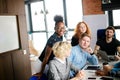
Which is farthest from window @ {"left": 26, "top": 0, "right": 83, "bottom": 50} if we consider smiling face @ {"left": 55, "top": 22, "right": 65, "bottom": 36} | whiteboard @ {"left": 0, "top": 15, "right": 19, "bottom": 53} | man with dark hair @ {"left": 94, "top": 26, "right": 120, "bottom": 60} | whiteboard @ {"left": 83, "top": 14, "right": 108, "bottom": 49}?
smiling face @ {"left": 55, "top": 22, "right": 65, "bottom": 36}

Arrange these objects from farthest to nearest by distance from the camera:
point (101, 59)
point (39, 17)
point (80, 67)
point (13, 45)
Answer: point (39, 17) < point (13, 45) < point (101, 59) < point (80, 67)

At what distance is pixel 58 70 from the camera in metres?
2.08

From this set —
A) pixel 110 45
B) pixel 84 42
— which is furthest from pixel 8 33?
pixel 110 45

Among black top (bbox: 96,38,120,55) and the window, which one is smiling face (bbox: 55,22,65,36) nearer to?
black top (bbox: 96,38,120,55)

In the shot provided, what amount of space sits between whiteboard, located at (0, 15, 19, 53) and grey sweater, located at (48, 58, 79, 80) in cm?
174

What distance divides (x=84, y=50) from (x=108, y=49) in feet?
→ 2.88

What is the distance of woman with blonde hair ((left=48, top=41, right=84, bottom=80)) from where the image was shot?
6.63 feet

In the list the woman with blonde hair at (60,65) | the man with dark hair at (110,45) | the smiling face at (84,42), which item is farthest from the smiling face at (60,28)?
the man with dark hair at (110,45)

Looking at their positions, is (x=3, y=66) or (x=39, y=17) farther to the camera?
(x=39, y=17)

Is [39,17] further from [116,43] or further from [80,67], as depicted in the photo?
[80,67]

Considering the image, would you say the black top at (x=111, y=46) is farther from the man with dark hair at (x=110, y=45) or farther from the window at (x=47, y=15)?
the window at (x=47, y=15)

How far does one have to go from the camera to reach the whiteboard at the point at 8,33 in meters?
3.47

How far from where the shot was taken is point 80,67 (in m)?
Result: 2.56

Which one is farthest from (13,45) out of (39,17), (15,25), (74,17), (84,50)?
(39,17)
